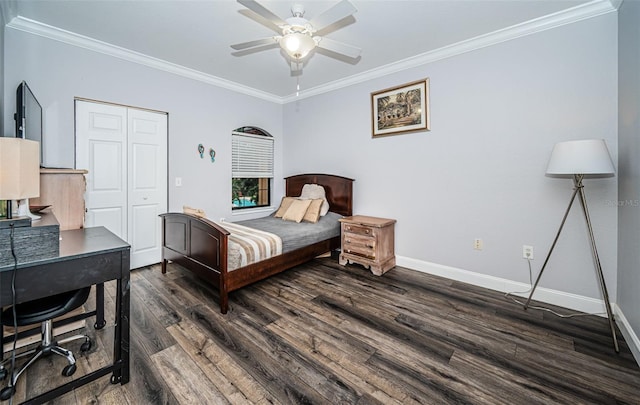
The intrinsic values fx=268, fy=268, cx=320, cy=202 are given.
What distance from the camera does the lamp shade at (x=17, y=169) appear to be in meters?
1.26

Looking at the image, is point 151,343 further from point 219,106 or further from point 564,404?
point 219,106

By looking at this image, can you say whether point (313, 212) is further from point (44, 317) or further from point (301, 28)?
point (44, 317)

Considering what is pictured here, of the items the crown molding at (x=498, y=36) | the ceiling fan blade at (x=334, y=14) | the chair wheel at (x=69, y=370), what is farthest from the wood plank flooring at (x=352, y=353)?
the crown molding at (x=498, y=36)

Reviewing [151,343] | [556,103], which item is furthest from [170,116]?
[556,103]

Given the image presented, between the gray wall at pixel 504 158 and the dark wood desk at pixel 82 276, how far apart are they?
305 centimetres

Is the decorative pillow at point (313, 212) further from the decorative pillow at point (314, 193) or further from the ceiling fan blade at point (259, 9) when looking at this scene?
the ceiling fan blade at point (259, 9)

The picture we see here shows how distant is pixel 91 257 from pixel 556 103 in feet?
12.5

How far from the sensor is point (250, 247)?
267 cm

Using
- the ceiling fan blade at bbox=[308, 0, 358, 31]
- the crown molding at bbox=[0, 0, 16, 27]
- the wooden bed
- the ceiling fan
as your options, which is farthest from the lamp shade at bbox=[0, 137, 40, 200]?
the crown molding at bbox=[0, 0, 16, 27]

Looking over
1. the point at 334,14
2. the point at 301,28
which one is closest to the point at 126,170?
the point at 301,28

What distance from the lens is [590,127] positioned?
94.2 inches

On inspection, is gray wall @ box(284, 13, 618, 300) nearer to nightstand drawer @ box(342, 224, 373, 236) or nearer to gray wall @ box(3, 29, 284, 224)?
nightstand drawer @ box(342, 224, 373, 236)

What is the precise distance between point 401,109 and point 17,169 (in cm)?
355

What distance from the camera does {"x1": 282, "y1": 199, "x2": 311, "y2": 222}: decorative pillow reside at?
3.91 meters
